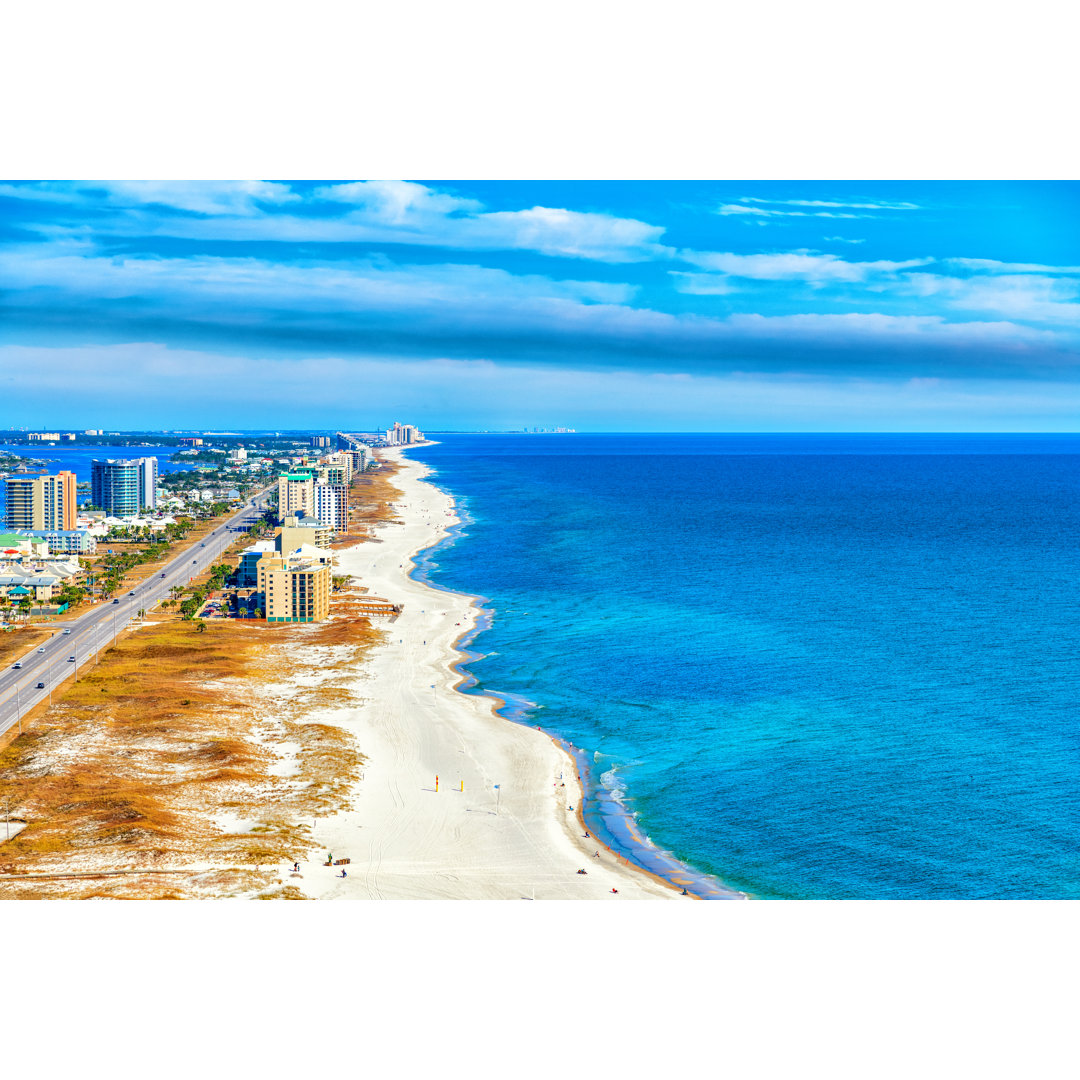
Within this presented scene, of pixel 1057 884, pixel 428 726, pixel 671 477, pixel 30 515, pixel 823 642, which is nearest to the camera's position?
pixel 1057 884

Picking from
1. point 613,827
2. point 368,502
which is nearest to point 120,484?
point 368,502

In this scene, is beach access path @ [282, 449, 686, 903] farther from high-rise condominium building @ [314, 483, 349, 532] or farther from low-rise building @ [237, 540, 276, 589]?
high-rise condominium building @ [314, 483, 349, 532]

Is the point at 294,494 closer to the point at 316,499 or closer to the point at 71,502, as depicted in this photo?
the point at 316,499

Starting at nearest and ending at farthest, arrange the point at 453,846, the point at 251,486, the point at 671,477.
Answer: the point at 453,846, the point at 251,486, the point at 671,477

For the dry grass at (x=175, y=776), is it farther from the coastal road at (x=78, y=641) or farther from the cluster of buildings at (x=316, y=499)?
the cluster of buildings at (x=316, y=499)

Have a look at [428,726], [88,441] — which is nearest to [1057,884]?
[428,726]

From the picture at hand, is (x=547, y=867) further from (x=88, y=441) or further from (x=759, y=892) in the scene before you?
(x=88, y=441)

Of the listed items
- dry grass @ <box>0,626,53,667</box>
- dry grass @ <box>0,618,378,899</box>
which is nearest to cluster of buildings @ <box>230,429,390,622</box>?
dry grass @ <box>0,618,378,899</box>
